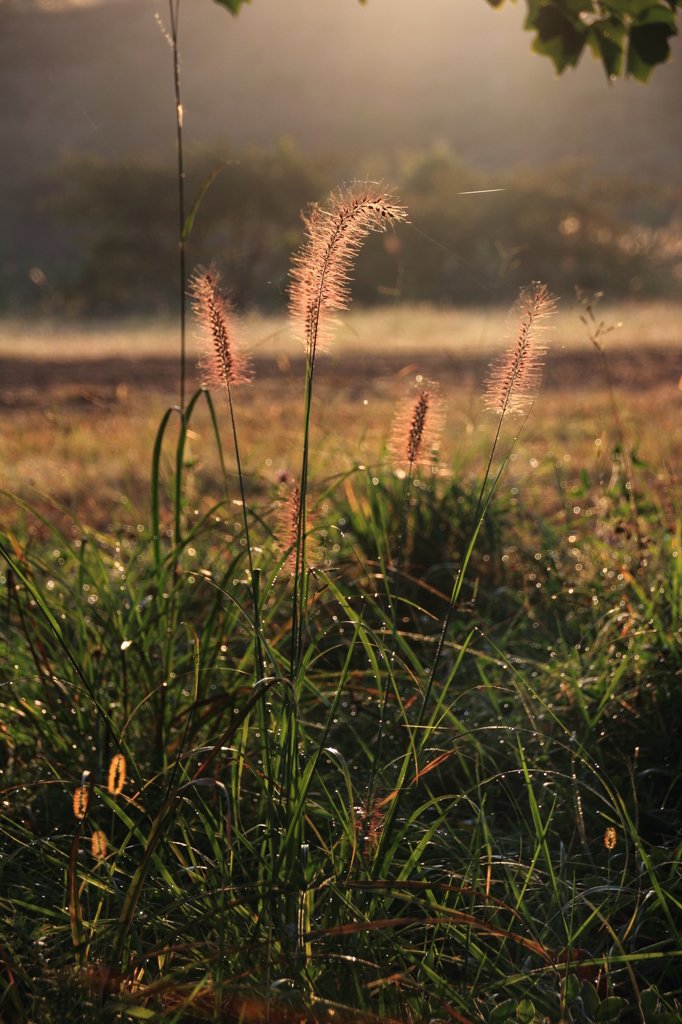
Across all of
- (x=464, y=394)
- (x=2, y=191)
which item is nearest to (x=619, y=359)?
(x=464, y=394)

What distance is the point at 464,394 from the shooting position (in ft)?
20.1

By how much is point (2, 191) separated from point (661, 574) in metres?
46.3

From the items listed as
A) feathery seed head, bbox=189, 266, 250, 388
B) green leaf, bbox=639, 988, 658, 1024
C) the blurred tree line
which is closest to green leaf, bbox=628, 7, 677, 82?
feathery seed head, bbox=189, 266, 250, 388

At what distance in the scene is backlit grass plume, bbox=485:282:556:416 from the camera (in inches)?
38.1

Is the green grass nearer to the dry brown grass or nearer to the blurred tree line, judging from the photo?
the dry brown grass

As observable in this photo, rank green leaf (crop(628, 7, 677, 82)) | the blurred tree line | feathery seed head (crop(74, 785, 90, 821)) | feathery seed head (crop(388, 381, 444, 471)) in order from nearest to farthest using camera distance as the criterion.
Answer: feathery seed head (crop(74, 785, 90, 821)), feathery seed head (crop(388, 381, 444, 471)), green leaf (crop(628, 7, 677, 82)), the blurred tree line

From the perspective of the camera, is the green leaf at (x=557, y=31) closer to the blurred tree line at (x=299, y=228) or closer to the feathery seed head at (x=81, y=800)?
the feathery seed head at (x=81, y=800)

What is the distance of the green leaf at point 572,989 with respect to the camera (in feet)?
2.94

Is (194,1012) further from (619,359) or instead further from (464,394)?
(619,359)

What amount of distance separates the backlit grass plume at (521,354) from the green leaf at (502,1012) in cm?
71

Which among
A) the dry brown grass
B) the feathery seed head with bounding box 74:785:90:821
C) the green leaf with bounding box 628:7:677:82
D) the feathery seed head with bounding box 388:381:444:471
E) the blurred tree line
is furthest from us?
the blurred tree line

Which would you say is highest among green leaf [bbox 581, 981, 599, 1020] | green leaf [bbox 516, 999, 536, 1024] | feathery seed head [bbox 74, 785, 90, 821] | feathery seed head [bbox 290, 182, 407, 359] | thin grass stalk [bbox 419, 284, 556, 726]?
feathery seed head [bbox 290, 182, 407, 359]

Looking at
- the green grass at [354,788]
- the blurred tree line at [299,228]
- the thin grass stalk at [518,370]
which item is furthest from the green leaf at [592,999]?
the blurred tree line at [299,228]

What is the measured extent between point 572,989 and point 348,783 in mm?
364
